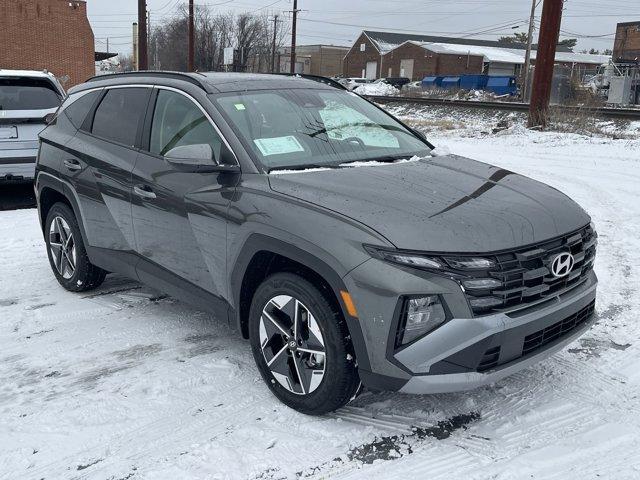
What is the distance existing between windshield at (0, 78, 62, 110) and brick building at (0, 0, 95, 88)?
2478 centimetres

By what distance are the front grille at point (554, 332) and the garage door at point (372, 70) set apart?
81324 mm

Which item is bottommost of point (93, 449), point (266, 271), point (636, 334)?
point (93, 449)

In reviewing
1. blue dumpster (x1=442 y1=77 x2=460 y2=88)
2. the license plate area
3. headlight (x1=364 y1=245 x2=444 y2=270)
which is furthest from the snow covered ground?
blue dumpster (x1=442 y1=77 x2=460 y2=88)

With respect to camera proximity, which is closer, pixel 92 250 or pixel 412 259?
pixel 412 259

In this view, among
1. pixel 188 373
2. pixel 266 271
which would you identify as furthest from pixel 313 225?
pixel 188 373

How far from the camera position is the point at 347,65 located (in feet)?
287

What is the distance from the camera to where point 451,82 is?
1813 inches

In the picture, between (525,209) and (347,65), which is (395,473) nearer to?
(525,209)

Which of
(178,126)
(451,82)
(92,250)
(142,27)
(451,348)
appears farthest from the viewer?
(451,82)

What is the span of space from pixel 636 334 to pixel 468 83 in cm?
4333

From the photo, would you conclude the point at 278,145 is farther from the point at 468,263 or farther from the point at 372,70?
the point at 372,70

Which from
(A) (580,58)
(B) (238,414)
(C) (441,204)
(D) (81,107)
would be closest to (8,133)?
(D) (81,107)

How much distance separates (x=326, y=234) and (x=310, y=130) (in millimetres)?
1185

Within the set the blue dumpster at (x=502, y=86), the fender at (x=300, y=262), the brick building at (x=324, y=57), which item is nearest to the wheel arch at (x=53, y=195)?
the fender at (x=300, y=262)
